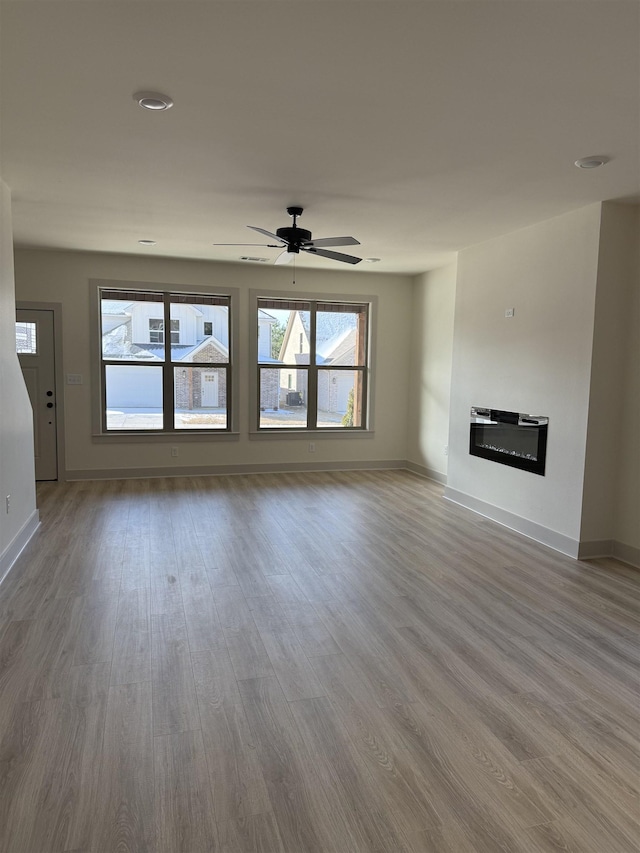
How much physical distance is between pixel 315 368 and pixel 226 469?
1.85 metres

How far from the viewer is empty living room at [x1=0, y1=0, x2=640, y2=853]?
191 centimetres

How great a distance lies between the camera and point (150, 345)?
686 cm

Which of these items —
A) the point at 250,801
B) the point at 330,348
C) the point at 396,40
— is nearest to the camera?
the point at 250,801

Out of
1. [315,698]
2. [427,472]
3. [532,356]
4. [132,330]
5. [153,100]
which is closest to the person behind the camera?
[315,698]

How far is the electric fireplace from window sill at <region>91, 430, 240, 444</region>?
3.21 metres

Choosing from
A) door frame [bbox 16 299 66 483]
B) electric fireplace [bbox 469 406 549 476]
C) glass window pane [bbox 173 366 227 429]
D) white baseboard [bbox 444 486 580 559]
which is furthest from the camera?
glass window pane [bbox 173 366 227 429]

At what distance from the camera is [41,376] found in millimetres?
6441

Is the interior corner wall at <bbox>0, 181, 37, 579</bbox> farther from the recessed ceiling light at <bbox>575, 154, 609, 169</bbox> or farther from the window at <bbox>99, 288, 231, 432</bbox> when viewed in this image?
the recessed ceiling light at <bbox>575, 154, 609, 169</bbox>

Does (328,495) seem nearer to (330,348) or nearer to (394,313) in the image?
(330,348)

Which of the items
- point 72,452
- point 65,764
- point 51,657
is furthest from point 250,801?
point 72,452

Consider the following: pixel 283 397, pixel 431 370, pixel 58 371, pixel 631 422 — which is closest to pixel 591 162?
pixel 631 422

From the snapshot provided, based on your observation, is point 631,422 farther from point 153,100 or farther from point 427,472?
point 153,100

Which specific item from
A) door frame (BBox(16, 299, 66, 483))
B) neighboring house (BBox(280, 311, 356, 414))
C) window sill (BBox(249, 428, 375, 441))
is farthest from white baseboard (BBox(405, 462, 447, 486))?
door frame (BBox(16, 299, 66, 483))

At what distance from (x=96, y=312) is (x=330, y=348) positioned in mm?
3066
